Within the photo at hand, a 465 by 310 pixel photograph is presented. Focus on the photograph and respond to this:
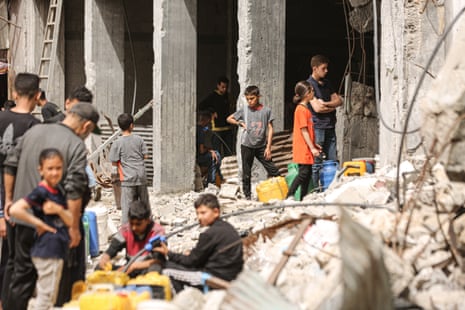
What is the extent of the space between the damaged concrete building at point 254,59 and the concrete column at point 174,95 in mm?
16

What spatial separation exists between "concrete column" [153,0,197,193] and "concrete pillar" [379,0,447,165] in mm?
4686

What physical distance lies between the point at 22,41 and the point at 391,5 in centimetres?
1174

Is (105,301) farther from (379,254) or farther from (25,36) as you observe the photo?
(25,36)

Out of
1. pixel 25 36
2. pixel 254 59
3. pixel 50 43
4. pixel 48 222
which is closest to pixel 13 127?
pixel 48 222

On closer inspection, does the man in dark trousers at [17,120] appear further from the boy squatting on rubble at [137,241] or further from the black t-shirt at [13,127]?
the boy squatting on rubble at [137,241]

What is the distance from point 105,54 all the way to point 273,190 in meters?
6.29

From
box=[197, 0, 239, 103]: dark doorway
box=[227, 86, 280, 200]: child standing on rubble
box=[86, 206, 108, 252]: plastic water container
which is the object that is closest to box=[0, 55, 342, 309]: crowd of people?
box=[86, 206, 108, 252]: plastic water container

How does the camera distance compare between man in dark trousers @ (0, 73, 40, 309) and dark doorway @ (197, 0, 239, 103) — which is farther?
dark doorway @ (197, 0, 239, 103)

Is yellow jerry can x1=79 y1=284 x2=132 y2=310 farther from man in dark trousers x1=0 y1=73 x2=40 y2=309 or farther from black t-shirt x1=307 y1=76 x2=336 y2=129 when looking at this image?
black t-shirt x1=307 y1=76 x2=336 y2=129

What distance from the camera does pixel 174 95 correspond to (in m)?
16.3

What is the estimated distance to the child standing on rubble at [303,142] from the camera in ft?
41.2

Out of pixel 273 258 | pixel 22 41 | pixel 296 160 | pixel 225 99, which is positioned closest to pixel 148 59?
pixel 22 41

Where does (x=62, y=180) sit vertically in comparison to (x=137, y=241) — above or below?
above

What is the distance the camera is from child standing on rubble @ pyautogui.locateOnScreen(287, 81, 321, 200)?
41.2 feet
